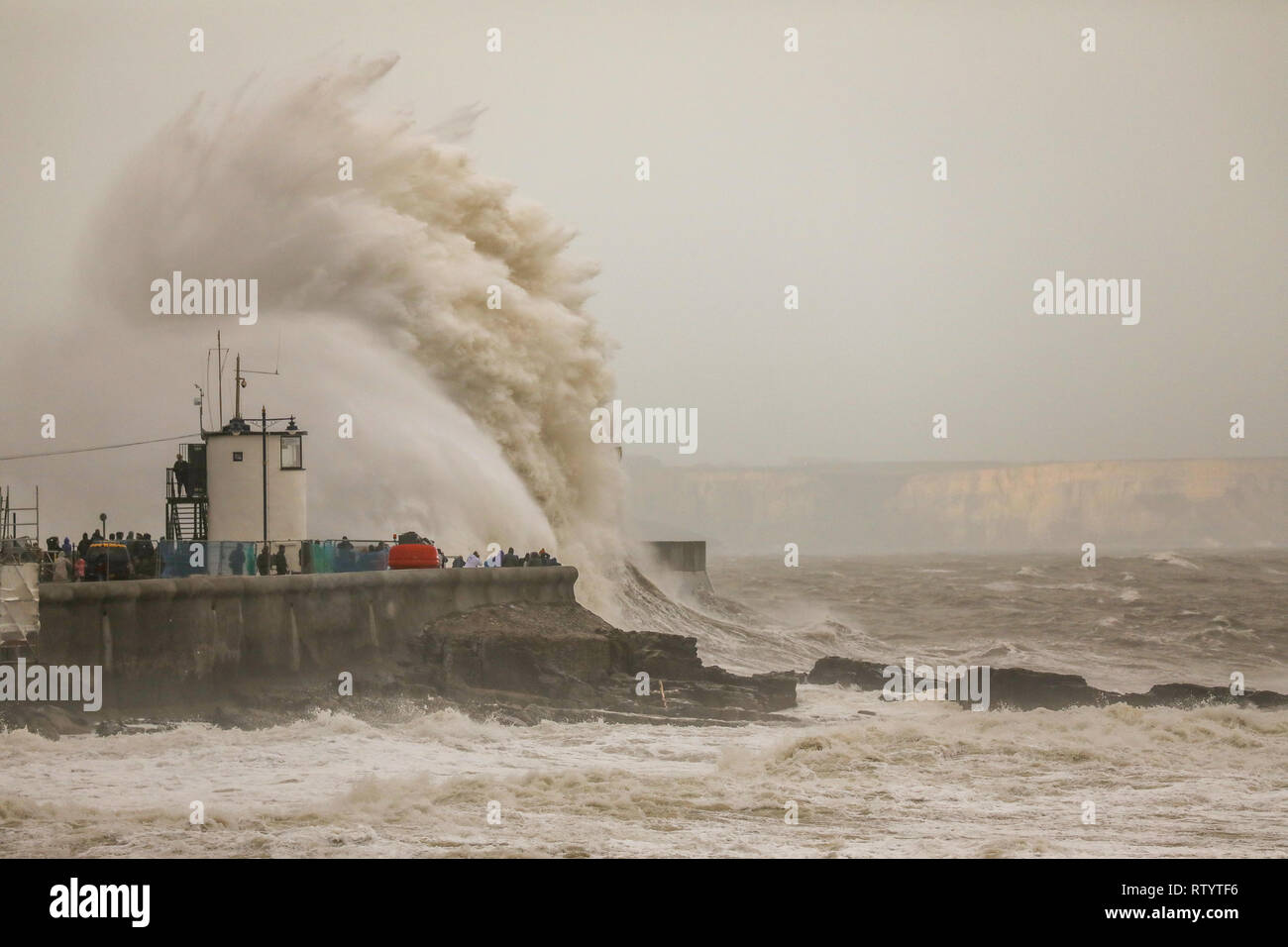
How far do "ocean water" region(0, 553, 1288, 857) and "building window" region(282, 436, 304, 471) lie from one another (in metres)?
4.51

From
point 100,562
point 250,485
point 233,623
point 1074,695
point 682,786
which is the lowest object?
point 682,786

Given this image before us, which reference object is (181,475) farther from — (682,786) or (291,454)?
(682,786)

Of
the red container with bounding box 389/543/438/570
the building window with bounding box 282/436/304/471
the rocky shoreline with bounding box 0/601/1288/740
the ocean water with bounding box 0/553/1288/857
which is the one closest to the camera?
the ocean water with bounding box 0/553/1288/857

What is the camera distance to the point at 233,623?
20.8 m

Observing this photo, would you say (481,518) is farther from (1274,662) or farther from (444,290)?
(1274,662)

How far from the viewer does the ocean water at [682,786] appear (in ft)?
49.8

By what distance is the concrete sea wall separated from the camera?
19484mm

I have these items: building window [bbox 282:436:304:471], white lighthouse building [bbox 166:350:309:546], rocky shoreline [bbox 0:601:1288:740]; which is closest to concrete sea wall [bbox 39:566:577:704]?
rocky shoreline [bbox 0:601:1288:740]

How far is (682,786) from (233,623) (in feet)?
21.5

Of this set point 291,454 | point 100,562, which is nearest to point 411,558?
point 291,454

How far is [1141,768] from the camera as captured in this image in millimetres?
19234

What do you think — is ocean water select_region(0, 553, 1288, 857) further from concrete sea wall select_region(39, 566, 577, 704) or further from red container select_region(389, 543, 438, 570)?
red container select_region(389, 543, 438, 570)

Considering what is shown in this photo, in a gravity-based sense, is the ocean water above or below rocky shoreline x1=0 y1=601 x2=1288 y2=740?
below

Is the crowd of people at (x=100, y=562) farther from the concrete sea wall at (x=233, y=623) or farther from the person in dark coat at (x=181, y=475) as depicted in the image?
the person in dark coat at (x=181, y=475)
